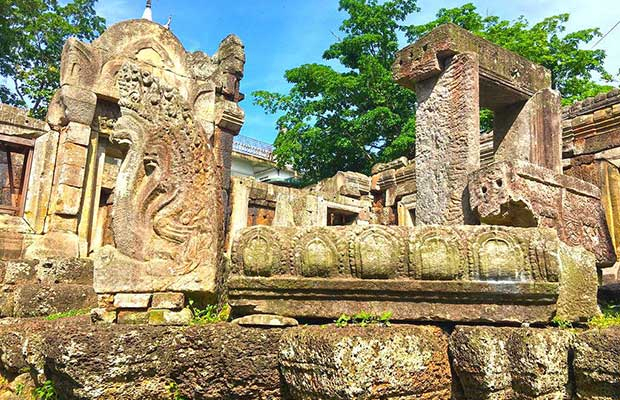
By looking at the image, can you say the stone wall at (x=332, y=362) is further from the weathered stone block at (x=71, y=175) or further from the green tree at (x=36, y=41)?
the green tree at (x=36, y=41)

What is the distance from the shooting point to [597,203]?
468cm

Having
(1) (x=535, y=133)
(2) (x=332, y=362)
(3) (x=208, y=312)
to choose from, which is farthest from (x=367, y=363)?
(1) (x=535, y=133)

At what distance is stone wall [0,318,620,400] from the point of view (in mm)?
2434

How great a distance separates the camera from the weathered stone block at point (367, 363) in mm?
2410

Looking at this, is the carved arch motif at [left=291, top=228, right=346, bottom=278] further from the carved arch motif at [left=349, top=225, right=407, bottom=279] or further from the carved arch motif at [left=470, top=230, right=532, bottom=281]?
the carved arch motif at [left=470, top=230, right=532, bottom=281]

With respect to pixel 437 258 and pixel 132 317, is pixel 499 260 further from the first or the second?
pixel 132 317

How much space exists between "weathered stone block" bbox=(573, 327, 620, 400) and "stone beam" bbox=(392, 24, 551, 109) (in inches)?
120

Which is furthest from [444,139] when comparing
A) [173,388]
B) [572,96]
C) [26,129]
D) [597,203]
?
[572,96]

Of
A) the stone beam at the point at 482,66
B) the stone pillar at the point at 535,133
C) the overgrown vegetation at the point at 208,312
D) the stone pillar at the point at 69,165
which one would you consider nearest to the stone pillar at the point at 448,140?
the stone beam at the point at 482,66

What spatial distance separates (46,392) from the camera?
10.9ft

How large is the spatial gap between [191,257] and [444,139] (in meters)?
2.65

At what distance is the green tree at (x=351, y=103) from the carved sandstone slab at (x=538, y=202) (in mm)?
13634

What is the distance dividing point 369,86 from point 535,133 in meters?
14.5

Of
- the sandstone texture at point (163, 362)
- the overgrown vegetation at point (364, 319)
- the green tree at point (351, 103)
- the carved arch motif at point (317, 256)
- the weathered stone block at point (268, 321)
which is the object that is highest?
the green tree at point (351, 103)
